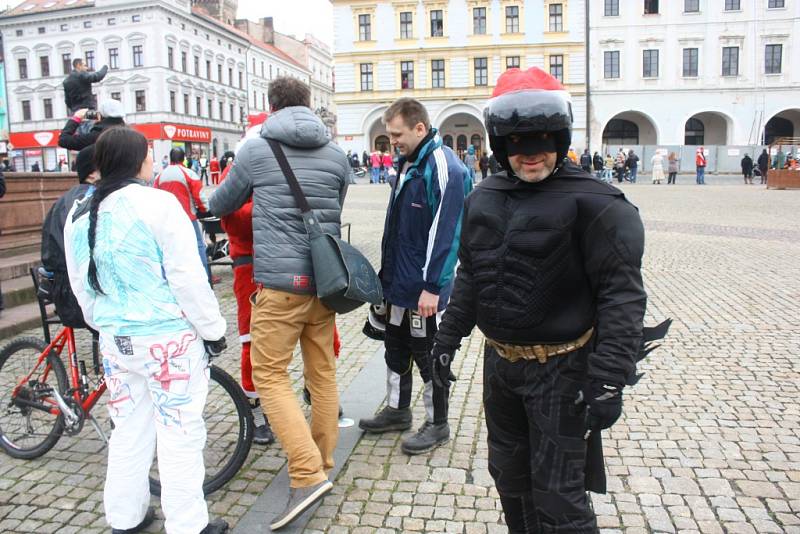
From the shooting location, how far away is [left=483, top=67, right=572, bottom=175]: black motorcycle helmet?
2211mm

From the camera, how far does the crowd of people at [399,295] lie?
224 cm

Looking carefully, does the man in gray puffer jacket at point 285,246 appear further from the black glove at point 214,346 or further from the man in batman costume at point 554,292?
the man in batman costume at point 554,292

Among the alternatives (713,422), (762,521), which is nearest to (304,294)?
(762,521)

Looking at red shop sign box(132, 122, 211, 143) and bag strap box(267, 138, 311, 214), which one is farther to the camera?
red shop sign box(132, 122, 211, 143)

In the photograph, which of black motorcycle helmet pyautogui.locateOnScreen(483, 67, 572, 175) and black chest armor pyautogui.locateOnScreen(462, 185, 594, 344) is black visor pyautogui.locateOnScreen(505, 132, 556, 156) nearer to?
black motorcycle helmet pyautogui.locateOnScreen(483, 67, 572, 175)

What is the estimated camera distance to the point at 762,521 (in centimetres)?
310

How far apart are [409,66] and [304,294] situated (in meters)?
50.1

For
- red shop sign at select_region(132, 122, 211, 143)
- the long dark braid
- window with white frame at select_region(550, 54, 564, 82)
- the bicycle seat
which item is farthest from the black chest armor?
red shop sign at select_region(132, 122, 211, 143)

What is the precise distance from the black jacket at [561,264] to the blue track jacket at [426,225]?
3.98ft

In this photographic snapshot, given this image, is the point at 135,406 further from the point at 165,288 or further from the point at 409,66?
the point at 409,66

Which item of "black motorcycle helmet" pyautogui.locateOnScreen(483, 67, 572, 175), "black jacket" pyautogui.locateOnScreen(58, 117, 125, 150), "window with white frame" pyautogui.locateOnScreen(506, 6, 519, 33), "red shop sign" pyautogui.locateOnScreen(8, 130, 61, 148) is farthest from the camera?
"red shop sign" pyautogui.locateOnScreen(8, 130, 61, 148)

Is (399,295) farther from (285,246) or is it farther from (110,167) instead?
(110,167)

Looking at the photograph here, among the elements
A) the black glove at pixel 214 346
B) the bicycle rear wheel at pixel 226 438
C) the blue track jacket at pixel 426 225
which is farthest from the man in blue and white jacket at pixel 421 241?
the black glove at pixel 214 346

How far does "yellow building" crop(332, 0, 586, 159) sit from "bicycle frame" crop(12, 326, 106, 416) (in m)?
47.0
